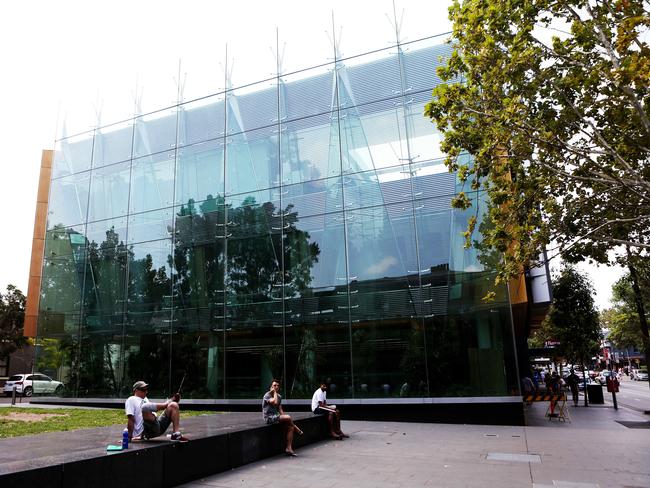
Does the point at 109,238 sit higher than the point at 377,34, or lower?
lower

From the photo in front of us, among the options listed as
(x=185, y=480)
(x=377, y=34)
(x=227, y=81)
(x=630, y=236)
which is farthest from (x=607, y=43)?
(x=227, y=81)

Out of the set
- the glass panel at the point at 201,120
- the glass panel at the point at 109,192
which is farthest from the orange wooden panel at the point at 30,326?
Result: the glass panel at the point at 201,120

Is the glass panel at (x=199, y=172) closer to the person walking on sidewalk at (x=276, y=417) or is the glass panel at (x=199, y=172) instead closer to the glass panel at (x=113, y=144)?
the glass panel at (x=113, y=144)

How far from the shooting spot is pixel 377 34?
18.7m

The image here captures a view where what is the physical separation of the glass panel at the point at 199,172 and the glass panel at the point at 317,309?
454 cm

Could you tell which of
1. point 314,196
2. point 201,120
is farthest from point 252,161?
point 201,120

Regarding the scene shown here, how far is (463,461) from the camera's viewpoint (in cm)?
910

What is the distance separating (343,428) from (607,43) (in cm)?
1122

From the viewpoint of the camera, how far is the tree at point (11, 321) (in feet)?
134

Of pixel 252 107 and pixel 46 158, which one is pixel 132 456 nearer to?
pixel 252 107

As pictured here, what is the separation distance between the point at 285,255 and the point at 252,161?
165 inches

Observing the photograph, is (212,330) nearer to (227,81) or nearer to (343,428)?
(343,428)

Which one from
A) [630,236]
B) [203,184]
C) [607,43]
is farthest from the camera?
[203,184]

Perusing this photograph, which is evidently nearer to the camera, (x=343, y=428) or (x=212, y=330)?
(x=343, y=428)
